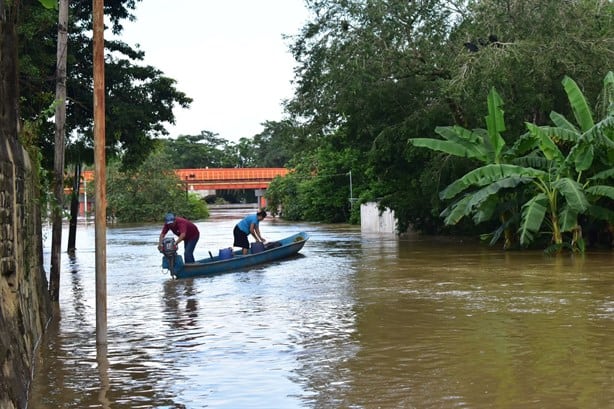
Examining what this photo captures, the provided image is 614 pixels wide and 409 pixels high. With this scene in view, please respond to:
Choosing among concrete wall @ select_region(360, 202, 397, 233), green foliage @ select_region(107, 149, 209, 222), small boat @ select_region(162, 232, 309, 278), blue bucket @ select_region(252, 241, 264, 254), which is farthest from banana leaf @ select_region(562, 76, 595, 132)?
green foliage @ select_region(107, 149, 209, 222)

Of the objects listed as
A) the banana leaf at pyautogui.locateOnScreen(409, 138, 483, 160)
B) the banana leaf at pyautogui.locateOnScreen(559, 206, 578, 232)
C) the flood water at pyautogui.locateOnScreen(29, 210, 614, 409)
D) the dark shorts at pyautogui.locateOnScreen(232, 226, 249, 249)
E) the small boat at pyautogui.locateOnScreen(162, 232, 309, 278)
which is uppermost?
the banana leaf at pyautogui.locateOnScreen(409, 138, 483, 160)

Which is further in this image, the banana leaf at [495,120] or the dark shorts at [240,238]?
the banana leaf at [495,120]

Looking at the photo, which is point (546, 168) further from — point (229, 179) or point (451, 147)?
point (229, 179)

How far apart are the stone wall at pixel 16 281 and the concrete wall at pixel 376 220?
3303 centimetres

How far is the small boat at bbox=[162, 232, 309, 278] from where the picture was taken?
20453mm

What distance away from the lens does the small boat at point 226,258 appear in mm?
20453

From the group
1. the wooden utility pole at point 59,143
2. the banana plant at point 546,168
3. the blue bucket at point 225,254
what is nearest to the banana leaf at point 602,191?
the banana plant at point 546,168

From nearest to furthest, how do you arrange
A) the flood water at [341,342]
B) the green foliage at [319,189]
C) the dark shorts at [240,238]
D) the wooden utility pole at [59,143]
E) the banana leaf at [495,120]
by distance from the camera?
the flood water at [341,342] → the wooden utility pole at [59,143] → the dark shorts at [240,238] → the banana leaf at [495,120] → the green foliage at [319,189]

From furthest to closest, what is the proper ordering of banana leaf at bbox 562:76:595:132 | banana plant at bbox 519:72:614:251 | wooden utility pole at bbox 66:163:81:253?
1. wooden utility pole at bbox 66:163:81:253
2. banana leaf at bbox 562:76:595:132
3. banana plant at bbox 519:72:614:251

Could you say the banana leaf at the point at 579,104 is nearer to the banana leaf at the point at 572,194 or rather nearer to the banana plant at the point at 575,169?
the banana plant at the point at 575,169

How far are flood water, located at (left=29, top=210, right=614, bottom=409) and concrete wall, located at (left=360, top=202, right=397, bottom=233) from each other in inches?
913

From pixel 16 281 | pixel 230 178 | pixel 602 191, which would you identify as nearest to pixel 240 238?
pixel 602 191

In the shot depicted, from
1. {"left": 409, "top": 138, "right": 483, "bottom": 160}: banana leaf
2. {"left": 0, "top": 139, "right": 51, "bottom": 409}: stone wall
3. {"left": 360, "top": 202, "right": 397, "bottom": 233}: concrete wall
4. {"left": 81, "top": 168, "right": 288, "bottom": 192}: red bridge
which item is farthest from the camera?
{"left": 81, "top": 168, "right": 288, "bottom": 192}: red bridge

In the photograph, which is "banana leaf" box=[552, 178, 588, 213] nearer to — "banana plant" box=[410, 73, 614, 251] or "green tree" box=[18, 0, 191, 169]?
"banana plant" box=[410, 73, 614, 251]
